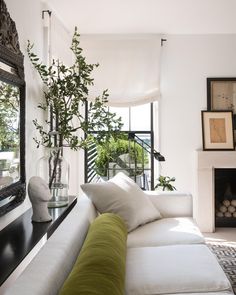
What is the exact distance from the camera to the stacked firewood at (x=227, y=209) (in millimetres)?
4141

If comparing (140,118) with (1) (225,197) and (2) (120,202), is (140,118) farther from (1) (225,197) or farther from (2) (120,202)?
→ (2) (120,202)

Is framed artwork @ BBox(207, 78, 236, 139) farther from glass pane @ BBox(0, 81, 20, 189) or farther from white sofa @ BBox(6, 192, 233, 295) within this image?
glass pane @ BBox(0, 81, 20, 189)

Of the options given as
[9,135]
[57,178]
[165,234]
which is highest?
[9,135]

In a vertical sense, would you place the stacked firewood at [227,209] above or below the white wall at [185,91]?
below

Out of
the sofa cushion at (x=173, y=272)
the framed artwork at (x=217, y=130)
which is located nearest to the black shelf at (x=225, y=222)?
the framed artwork at (x=217, y=130)

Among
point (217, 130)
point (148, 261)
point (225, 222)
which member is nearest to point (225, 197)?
point (225, 222)

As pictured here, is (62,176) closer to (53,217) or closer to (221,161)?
(53,217)

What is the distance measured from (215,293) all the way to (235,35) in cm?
344

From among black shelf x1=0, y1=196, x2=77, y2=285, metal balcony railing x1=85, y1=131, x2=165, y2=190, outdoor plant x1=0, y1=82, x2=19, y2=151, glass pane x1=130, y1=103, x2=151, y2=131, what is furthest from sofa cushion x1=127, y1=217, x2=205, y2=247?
glass pane x1=130, y1=103, x2=151, y2=131

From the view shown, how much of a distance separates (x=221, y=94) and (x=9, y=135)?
2913 mm

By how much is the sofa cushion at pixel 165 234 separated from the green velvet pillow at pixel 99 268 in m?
0.62

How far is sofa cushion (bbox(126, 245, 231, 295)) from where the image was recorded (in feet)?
5.10

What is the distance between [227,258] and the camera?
3098mm

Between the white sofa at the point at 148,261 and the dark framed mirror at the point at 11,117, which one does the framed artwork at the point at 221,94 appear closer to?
the white sofa at the point at 148,261
